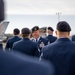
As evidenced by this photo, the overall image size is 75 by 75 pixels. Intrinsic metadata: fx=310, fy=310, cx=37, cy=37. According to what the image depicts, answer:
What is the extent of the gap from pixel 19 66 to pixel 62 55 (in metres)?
2.79

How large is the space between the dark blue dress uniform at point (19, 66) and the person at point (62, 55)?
2.69 m

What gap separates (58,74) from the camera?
13.2ft

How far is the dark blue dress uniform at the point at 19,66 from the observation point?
130 cm

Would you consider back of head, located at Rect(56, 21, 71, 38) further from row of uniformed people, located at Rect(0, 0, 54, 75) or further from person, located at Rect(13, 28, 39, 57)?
row of uniformed people, located at Rect(0, 0, 54, 75)

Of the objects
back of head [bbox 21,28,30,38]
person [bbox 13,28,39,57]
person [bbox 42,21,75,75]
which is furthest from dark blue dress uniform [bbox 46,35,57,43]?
person [bbox 42,21,75,75]

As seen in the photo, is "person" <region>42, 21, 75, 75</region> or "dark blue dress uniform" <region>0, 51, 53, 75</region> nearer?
"dark blue dress uniform" <region>0, 51, 53, 75</region>

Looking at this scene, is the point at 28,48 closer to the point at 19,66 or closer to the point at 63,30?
the point at 63,30

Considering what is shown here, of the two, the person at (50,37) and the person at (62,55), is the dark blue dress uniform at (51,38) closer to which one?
the person at (50,37)

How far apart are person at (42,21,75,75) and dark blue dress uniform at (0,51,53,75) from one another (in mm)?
2688

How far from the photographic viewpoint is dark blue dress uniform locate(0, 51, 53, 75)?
4.28ft

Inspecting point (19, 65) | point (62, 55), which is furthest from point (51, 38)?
point (19, 65)

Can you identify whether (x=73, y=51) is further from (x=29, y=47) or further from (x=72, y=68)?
(x=29, y=47)

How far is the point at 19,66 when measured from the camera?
51.4 inches

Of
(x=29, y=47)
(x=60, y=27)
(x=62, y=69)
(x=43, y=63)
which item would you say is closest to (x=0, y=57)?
(x=43, y=63)
